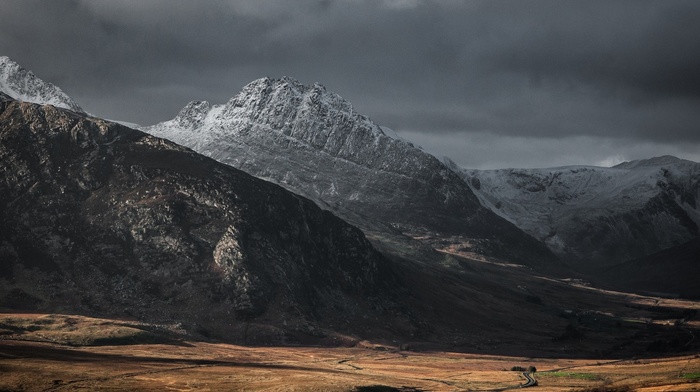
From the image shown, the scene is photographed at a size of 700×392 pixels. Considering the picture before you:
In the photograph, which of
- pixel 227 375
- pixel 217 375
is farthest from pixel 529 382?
pixel 217 375

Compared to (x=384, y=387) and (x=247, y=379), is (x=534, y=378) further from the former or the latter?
(x=247, y=379)

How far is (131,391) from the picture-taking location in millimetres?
133250

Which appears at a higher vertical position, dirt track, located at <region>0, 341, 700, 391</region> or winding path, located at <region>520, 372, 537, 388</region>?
dirt track, located at <region>0, 341, 700, 391</region>

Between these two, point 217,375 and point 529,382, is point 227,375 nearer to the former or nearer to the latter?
point 217,375

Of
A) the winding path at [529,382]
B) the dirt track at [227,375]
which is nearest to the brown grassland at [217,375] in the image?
the dirt track at [227,375]

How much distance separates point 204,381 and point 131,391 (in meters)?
18.9

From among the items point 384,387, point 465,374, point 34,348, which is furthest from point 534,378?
point 34,348

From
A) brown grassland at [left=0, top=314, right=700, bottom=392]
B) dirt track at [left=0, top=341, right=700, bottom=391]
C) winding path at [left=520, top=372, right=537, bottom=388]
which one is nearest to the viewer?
dirt track at [left=0, top=341, right=700, bottom=391]

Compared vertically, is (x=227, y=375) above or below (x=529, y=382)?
above

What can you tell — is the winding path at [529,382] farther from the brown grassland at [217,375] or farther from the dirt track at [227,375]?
the dirt track at [227,375]

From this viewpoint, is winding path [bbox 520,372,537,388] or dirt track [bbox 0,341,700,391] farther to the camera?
winding path [bbox 520,372,537,388]

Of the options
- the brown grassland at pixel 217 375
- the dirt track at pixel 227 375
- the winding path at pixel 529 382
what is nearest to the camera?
the dirt track at pixel 227 375

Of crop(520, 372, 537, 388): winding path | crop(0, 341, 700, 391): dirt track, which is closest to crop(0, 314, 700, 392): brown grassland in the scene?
crop(0, 341, 700, 391): dirt track

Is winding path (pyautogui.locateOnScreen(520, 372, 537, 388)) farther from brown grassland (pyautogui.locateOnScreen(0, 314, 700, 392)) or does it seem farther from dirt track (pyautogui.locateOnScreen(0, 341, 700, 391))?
dirt track (pyautogui.locateOnScreen(0, 341, 700, 391))
